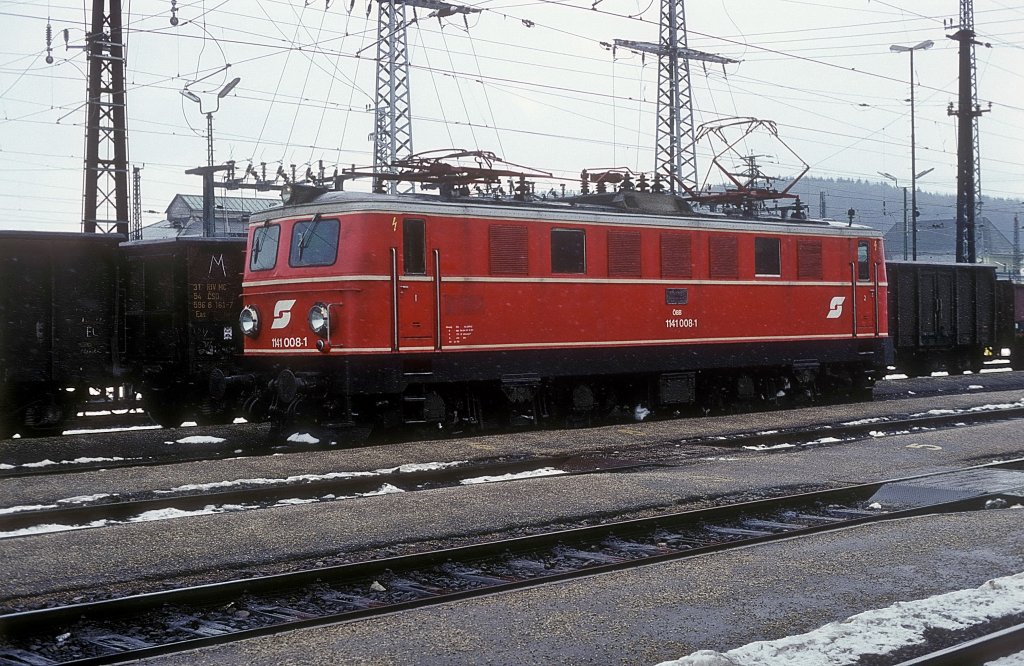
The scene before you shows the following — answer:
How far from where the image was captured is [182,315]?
17.7 m

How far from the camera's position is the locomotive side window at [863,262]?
21.2 meters

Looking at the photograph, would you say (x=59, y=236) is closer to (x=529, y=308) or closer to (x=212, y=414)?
(x=212, y=414)

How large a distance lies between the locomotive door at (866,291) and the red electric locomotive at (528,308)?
0.56 ft

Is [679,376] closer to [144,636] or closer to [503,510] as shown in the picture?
[503,510]

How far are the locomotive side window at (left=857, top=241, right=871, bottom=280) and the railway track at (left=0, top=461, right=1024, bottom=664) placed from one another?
10.7 meters

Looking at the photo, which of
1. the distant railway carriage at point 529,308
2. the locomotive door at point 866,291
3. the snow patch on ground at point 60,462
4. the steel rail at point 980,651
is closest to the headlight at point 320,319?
the distant railway carriage at point 529,308

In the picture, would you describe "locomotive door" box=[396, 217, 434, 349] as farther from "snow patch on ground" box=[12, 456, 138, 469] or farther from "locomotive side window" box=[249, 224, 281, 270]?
"snow patch on ground" box=[12, 456, 138, 469]

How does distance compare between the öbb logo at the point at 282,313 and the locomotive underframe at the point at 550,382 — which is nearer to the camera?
the locomotive underframe at the point at 550,382

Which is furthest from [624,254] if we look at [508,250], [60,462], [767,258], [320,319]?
[60,462]

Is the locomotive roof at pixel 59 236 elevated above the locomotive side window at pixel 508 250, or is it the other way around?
the locomotive roof at pixel 59 236

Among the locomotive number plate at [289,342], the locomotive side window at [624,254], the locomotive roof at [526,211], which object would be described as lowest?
the locomotive number plate at [289,342]

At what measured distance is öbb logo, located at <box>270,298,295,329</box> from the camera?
15.2 metres

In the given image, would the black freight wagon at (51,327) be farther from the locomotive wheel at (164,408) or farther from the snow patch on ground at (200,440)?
the snow patch on ground at (200,440)

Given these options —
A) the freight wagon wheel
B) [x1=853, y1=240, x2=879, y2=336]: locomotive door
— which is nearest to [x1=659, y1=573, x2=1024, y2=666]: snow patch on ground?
the freight wagon wheel
